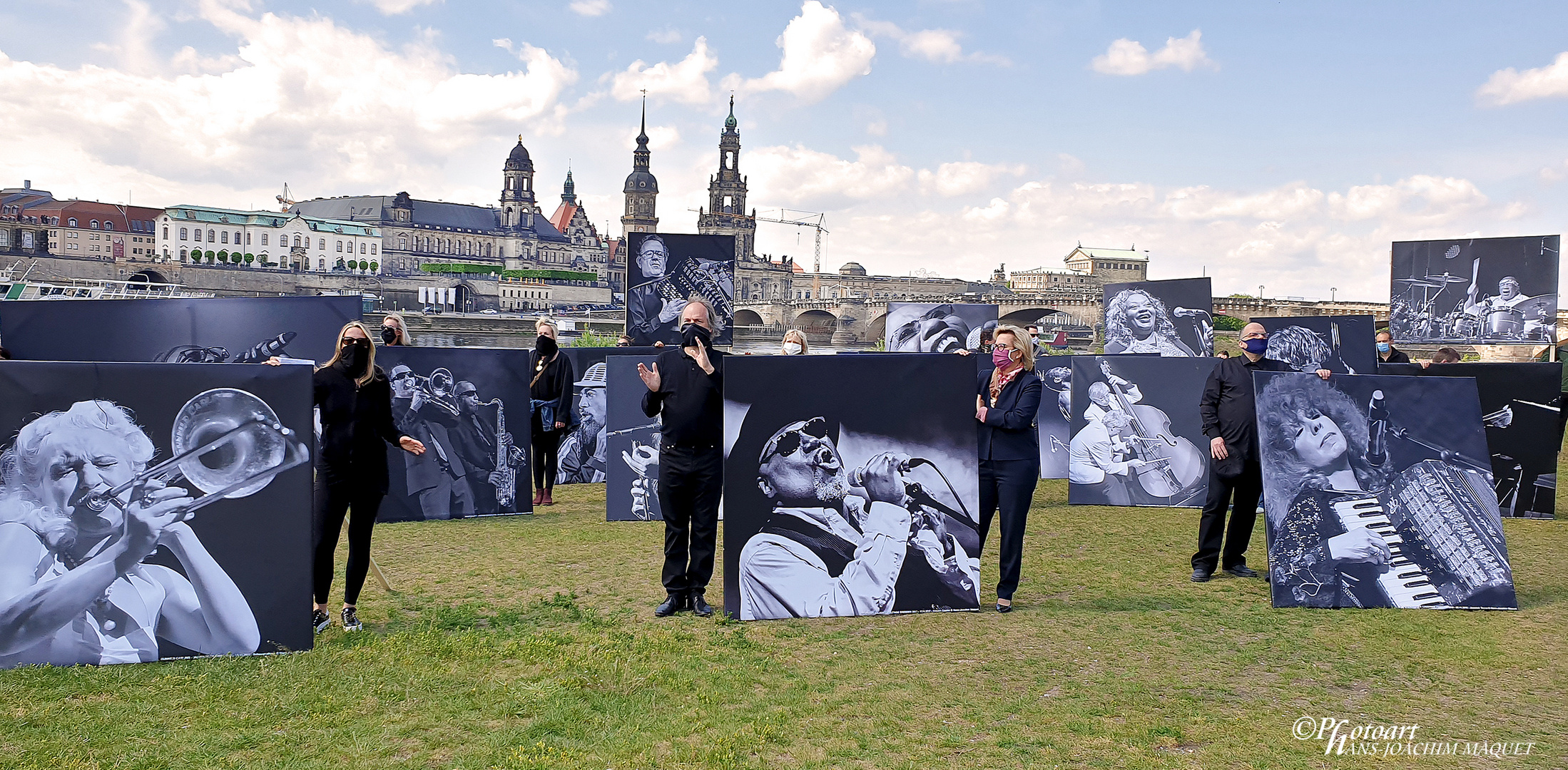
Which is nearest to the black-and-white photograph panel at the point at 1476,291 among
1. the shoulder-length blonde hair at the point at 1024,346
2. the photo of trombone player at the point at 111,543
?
the shoulder-length blonde hair at the point at 1024,346

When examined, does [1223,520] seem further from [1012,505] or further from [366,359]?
[366,359]

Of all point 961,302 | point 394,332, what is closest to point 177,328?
point 394,332

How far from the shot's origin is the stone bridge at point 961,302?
175ft

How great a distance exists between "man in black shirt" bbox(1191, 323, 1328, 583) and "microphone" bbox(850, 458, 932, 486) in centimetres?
228

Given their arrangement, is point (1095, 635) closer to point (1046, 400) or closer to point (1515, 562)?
point (1515, 562)

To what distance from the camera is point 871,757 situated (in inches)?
150

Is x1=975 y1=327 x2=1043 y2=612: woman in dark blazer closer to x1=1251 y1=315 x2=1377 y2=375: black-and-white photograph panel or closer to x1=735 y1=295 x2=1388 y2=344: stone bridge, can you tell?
x1=1251 y1=315 x2=1377 y2=375: black-and-white photograph panel

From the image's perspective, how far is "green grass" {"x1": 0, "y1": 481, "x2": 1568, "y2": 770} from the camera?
12.5ft

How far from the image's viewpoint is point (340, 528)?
5.45 metres

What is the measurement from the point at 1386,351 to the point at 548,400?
30.0ft

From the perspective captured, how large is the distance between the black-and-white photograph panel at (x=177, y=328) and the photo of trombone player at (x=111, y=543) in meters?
3.97

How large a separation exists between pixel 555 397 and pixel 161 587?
17.7ft

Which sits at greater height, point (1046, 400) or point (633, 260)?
point (633, 260)

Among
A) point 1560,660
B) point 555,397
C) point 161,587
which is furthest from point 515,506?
point 1560,660
